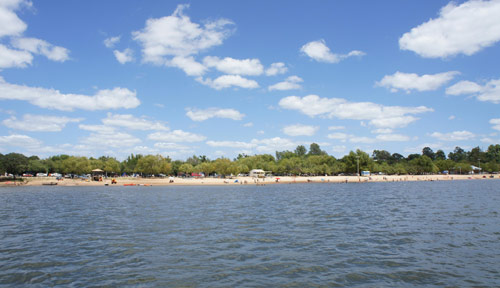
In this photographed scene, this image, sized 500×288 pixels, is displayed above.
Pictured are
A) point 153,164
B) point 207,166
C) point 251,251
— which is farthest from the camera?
point 207,166

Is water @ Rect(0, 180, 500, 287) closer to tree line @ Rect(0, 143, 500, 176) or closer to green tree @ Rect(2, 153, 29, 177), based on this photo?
green tree @ Rect(2, 153, 29, 177)

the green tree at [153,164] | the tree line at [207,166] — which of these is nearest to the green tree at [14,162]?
the tree line at [207,166]

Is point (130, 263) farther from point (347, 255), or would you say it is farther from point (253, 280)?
point (347, 255)

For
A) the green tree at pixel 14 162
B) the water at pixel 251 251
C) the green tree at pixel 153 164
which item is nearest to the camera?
the water at pixel 251 251

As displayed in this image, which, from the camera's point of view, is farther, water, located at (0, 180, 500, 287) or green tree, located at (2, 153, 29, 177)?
green tree, located at (2, 153, 29, 177)

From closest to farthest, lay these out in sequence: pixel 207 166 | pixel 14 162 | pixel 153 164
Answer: pixel 14 162, pixel 153 164, pixel 207 166

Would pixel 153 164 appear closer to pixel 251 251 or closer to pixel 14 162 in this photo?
pixel 14 162

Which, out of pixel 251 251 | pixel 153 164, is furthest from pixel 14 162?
pixel 251 251

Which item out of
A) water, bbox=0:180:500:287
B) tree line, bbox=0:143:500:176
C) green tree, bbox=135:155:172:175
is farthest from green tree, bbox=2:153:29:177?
water, bbox=0:180:500:287

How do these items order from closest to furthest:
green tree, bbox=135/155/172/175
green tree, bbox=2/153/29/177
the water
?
the water → green tree, bbox=2/153/29/177 → green tree, bbox=135/155/172/175

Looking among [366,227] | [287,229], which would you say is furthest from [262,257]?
[366,227]

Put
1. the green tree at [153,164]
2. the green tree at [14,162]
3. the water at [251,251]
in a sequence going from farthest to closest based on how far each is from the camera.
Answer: the green tree at [153,164] < the green tree at [14,162] < the water at [251,251]

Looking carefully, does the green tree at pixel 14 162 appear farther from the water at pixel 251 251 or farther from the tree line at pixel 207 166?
the water at pixel 251 251

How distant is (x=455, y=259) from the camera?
56.0ft
